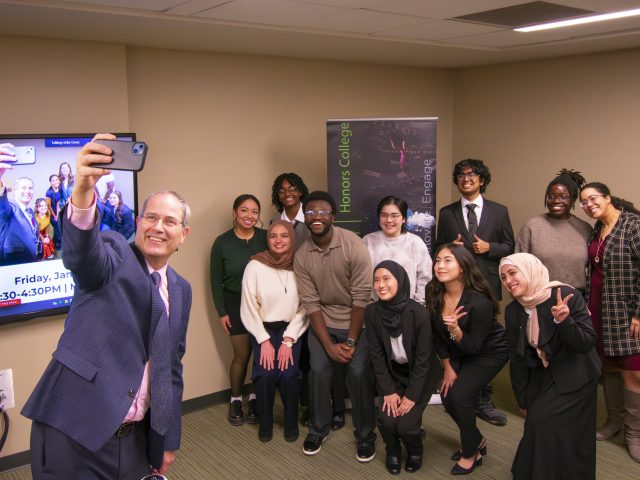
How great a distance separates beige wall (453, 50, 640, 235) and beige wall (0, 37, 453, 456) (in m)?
0.86

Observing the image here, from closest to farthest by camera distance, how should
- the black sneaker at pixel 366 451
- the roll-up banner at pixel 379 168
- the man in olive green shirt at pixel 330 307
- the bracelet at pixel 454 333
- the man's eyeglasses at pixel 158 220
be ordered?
1. the man's eyeglasses at pixel 158 220
2. the bracelet at pixel 454 333
3. the black sneaker at pixel 366 451
4. the man in olive green shirt at pixel 330 307
5. the roll-up banner at pixel 379 168

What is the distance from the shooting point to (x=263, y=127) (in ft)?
15.6

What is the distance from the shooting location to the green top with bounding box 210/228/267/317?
4.25 m

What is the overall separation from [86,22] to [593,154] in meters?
3.74

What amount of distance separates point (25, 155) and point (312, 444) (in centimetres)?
226

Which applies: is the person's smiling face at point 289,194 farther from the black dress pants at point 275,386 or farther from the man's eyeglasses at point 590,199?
the man's eyeglasses at point 590,199

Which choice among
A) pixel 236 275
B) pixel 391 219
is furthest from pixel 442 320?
pixel 236 275

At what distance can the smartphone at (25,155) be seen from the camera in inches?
132

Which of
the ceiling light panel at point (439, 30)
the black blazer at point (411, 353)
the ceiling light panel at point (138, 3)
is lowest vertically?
the black blazer at point (411, 353)

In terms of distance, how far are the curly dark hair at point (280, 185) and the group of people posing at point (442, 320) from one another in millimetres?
23

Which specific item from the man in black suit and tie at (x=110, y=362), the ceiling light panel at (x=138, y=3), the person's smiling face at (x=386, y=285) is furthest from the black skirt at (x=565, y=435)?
the ceiling light panel at (x=138, y=3)

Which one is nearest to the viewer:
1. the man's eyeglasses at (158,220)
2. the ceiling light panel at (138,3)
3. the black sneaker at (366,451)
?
the man's eyeglasses at (158,220)

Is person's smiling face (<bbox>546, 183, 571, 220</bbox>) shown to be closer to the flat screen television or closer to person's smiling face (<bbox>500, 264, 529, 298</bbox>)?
person's smiling face (<bbox>500, 264, 529, 298</bbox>)

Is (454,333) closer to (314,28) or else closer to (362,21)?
(362,21)
